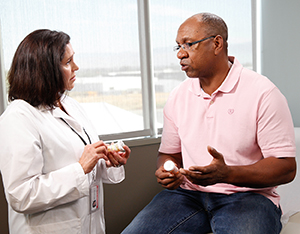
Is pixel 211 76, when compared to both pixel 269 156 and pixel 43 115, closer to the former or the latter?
pixel 269 156

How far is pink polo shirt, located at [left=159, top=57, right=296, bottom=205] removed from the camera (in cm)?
145

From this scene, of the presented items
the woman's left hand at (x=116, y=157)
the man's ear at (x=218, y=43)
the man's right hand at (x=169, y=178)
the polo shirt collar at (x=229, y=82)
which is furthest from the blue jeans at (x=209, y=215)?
the man's ear at (x=218, y=43)

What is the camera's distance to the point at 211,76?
167 centimetres

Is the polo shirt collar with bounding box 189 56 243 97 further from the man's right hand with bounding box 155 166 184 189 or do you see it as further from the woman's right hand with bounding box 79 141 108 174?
the woman's right hand with bounding box 79 141 108 174

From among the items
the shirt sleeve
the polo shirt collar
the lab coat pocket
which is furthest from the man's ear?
the lab coat pocket

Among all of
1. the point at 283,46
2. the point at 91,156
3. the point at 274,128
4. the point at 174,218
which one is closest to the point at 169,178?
the point at 174,218

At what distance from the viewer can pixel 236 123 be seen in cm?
152

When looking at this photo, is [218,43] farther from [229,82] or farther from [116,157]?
[116,157]

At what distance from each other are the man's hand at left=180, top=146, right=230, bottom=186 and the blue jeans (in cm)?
20

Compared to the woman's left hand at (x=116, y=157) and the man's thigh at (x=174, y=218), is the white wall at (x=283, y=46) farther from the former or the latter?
the woman's left hand at (x=116, y=157)

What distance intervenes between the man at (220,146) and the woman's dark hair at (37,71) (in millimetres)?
618

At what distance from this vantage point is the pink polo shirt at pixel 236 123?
1.45m

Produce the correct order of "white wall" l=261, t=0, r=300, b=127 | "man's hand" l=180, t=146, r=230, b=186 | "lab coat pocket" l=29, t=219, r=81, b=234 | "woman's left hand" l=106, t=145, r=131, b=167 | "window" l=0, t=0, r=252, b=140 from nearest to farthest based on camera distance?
"man's hand" l=180, t=146, r=230, b=186
"lab coat pocket" l=29, t=219, r=81, b=234
"woman's left hand" l=106, t=145, r=131, b=167
"window" l=0, t=0, r=252, b=140
"white wall" l=261, t=0, r=300, b=127

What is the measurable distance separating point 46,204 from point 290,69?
2288 mm
